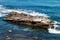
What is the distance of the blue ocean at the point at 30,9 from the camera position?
27547 millimetres

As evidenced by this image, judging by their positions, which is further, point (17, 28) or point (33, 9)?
point (33, 9)

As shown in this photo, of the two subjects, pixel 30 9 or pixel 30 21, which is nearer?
pixel 30 21

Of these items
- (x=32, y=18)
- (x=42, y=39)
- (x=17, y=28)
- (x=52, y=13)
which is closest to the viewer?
(x=42, y=39)

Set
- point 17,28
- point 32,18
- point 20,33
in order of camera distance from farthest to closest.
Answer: point 32,18
point 17,28
point 20,33

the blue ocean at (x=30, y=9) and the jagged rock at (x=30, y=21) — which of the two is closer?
the blue ocean at (x=30, y=9)

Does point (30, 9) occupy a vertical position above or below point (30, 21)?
above

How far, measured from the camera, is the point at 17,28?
29906mm

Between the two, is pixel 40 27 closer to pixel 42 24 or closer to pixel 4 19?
pixel 42 24

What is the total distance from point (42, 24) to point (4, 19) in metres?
6.52

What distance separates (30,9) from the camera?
137 feet

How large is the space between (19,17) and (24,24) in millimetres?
2821

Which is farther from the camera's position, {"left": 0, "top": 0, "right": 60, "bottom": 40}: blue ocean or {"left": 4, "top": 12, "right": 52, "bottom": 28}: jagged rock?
{"left": 4, "top": 12, "right": 52, "bottom": 28}: jagged rock

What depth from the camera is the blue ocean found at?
27.5 m

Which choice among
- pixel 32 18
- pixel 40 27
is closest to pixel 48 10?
pixel 32 18
